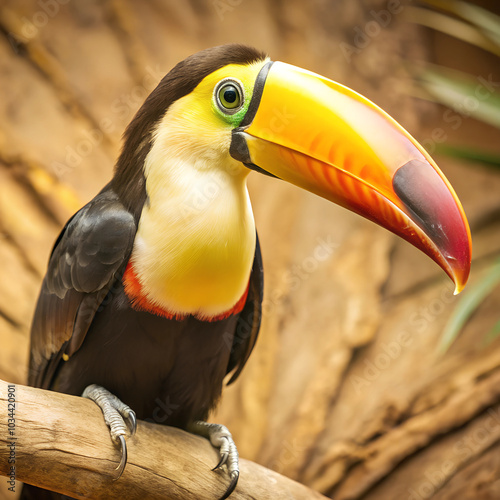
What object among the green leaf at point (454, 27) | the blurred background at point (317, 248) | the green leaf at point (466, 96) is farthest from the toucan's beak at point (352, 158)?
the green leaf at point (454, 27)

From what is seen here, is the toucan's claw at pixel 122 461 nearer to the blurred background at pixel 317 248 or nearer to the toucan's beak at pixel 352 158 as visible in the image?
the toucan's beak at pixel 352 158

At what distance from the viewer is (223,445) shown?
2.39 meters

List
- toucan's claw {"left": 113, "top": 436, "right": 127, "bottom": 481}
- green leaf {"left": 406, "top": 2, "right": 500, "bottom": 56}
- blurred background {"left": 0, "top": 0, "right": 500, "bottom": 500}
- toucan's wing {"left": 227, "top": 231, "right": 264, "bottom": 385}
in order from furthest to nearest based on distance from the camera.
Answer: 1. green leaf {"left": 406, "top": 2, "right": 500, "bottom": 56}
2. blurred background {"left": 0, "top": 0, "right": 500, "bottom": 500}
3. toucan's wing {"left": 227, "top": 231, "right": 264, "bottom": 385}
4. toucan's claw {"left": 113, "top": 436, "right": 127, "bottom": 481}

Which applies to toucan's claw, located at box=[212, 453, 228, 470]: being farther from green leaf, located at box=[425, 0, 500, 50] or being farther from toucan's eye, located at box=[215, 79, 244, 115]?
green leaf, located at box=[425, 0, 500, 50]

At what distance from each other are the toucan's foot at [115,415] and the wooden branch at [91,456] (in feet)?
0.09

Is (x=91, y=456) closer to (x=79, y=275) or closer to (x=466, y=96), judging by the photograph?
(x=79, y=275)

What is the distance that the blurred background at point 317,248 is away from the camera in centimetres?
353

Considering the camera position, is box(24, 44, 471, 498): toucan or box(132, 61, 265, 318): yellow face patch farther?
box(132, 61, 265, 318): yellow face patch

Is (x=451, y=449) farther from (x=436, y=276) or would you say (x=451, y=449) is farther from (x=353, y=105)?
(x=353, y=105)

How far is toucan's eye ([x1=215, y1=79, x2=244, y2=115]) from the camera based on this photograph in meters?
2.06

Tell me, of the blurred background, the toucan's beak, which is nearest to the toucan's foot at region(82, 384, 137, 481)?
the toucan's beak

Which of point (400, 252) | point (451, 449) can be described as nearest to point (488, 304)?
point (400, 252)

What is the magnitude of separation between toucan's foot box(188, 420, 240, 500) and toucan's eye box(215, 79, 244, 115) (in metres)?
1.31

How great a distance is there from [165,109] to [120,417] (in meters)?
1.13
